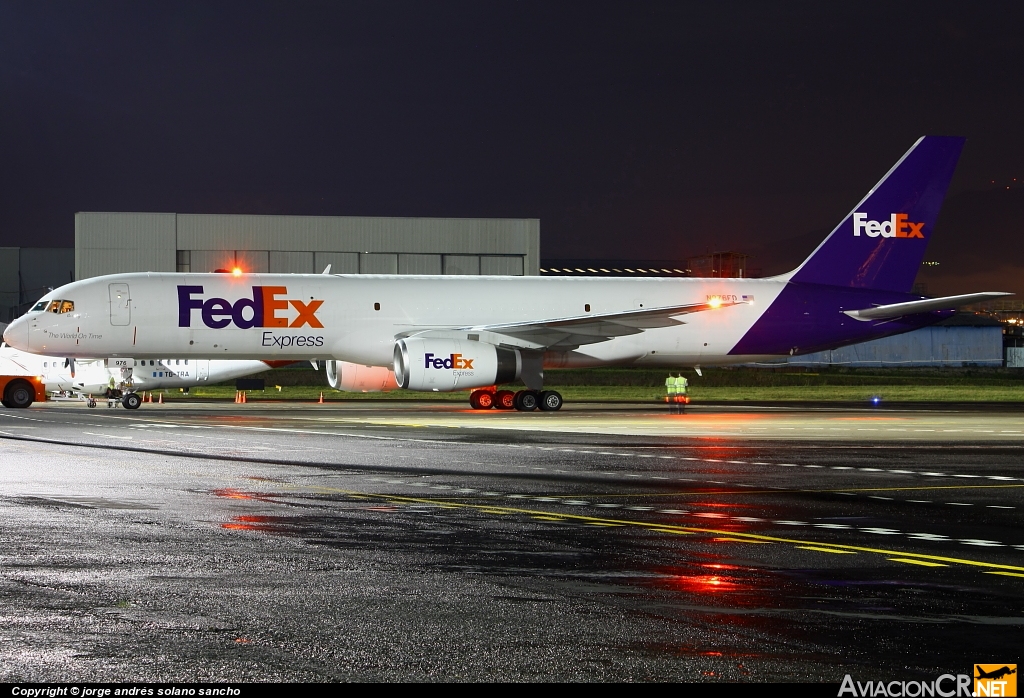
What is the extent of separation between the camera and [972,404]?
42906 millimetres

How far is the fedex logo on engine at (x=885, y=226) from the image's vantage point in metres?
40.2

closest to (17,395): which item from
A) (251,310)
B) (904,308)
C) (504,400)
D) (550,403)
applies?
(251,310)

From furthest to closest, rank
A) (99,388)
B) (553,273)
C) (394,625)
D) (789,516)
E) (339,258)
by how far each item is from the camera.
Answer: (553,273), (339,258), (99,388), (789,516), (394,625)

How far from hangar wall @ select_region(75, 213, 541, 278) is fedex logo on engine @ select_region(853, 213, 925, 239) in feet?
103

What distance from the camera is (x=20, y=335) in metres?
33.6

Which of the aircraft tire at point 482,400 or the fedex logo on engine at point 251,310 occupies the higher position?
the fedex logo on engine at point 251,310

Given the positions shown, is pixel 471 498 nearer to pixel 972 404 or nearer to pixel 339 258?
pixel 972 404

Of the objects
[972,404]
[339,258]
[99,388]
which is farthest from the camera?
[339,258]

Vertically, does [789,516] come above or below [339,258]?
below

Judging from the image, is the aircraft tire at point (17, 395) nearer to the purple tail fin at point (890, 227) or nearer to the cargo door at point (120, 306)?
the cargo door at point (120, 306)

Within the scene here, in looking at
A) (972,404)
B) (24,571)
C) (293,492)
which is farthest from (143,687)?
(972,404)

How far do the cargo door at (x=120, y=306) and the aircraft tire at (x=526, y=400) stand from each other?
36.6 feet

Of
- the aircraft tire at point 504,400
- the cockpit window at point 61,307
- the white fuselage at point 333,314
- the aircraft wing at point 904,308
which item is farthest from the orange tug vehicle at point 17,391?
the aircraft wing at point 904,308

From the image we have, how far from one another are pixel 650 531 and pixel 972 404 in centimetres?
3517
